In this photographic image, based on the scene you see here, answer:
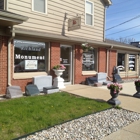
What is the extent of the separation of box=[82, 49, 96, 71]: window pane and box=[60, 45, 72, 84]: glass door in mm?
1239

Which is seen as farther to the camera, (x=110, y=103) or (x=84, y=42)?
(x=84, y=42)

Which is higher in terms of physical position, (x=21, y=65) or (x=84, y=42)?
(x=84, y=42)

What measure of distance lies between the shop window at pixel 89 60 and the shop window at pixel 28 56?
3.31 meters

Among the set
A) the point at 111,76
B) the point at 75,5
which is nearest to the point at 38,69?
the point at 75,5

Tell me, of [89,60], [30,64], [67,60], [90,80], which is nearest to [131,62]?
[89,60]

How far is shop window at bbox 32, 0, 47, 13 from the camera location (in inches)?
328

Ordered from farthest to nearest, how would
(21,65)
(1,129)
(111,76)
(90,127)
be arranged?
(111,76) → (21,65) → (90,127) → (1,129)

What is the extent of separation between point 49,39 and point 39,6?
1.72 metres

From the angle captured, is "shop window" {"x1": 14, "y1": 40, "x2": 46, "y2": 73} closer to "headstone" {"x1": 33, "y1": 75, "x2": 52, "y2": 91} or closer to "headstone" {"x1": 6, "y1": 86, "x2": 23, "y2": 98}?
"headstone" {"x1": 33, "y1": 75, "x2": 52, "y2": 91}

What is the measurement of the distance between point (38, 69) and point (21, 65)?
0.97m

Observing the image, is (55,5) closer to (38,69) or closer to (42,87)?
(38,69)

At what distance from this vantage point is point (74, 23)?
9.23 meters

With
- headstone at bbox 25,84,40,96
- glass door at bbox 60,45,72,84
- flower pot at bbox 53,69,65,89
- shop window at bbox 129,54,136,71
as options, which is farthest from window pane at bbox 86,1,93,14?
shop window at bbox 129,54,136,71

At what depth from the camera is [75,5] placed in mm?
10219
